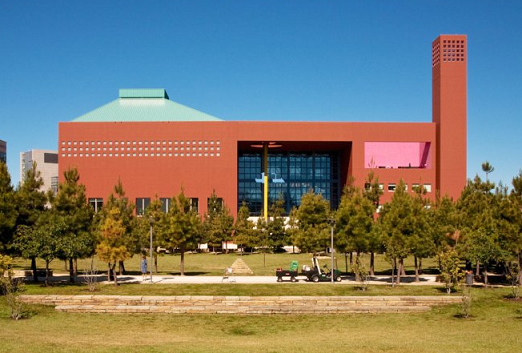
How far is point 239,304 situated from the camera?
23.8m

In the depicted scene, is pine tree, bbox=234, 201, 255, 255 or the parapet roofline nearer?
pine tree, bbox=234, 201, 255, 255

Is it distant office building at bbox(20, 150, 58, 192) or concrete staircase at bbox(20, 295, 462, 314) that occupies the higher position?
distant office building at bbox(20, 150, 58, 192)

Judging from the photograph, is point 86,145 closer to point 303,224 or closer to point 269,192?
point 269,192

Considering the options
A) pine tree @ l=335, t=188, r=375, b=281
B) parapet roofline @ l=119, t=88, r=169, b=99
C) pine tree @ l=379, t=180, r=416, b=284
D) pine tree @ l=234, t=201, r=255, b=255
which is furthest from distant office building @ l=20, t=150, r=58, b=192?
pine tree @ l=379, t=180, r=416, b=284

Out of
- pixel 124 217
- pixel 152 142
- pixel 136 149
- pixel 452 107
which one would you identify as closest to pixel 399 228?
pixel 124 217

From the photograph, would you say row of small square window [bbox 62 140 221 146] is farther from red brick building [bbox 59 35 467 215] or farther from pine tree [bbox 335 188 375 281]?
pine tree [bbox 335 188 375 281]

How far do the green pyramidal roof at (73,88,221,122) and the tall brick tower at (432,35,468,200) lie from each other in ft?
103

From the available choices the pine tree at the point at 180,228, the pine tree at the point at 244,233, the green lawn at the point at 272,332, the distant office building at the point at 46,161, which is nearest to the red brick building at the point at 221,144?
the pine tree at the point at 244,233

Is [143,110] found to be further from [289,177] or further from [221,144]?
[289,177]

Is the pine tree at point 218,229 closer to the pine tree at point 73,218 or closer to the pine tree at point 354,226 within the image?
the pine tree at point 73,218

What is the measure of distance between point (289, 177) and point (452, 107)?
27.9 metres

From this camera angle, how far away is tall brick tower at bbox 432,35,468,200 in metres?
71.5

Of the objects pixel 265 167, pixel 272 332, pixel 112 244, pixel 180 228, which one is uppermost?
pixel 265 167

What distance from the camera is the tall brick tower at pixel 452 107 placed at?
A: 235 feet
